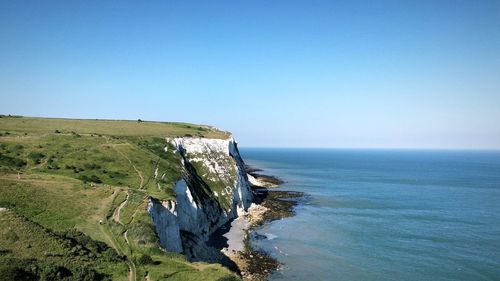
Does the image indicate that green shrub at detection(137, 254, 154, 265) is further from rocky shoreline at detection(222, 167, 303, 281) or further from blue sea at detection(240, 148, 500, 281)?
blue sea at detection(240, 148, 500, 281)

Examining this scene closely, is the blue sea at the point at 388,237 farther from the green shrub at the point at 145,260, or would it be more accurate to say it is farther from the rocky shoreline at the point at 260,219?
the green shrub at the point at 145,260

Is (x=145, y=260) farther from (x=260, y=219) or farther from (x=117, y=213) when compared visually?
(x=260, y=219)

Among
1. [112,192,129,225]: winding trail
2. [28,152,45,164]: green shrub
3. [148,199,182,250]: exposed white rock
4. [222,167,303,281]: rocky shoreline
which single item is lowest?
[222,167,303,281]: rocky shoreline

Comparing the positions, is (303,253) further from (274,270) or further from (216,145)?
(216,145)

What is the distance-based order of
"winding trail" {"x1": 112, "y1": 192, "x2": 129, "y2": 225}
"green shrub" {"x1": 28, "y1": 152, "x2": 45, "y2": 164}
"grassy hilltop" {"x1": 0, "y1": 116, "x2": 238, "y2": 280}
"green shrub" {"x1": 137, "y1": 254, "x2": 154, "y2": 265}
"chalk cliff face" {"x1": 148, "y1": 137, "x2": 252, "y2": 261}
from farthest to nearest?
"green shrub" {"x1": 28, "y1": 152, "x2": 45, "y2": 164}, "chalk cliff face" {"x1": 148, "y1": 137, "x2": 252, "y2": 261}, "winding trail" {"x1": 112, "y1": 192, "x2": 129, "y2": 225}, "green shrub" {"x1": 137, "y1": 254, "x2": 154, "y2": 265}, "grassy hilltop" {"x1": 0, "y1": 116, "x2": 238, "y2": 280}

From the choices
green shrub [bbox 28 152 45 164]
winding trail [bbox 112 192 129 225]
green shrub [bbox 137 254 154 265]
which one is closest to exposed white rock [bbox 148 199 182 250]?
winding trail [bbox 112 192 129 225]

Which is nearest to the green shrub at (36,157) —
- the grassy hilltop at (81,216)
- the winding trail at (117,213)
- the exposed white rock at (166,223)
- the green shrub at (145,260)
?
the grassy hilltop at (81,216)
